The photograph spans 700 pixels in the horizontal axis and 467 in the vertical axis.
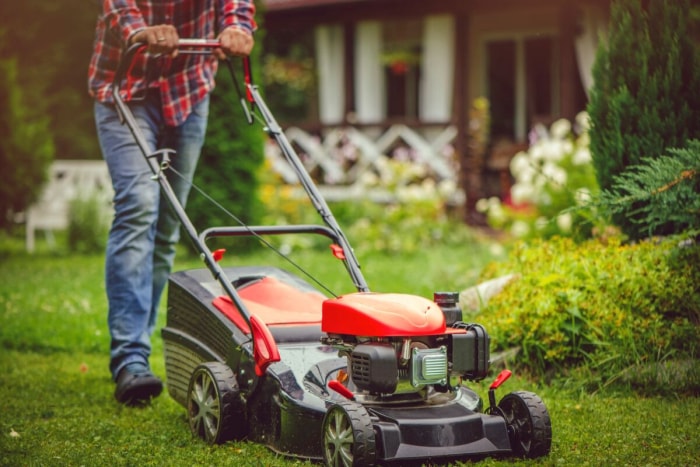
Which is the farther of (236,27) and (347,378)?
(236,27)

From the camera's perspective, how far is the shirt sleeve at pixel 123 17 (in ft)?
12.7

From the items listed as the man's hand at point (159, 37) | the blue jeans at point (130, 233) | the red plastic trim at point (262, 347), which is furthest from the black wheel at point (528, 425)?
the man's hand at point (159, 37)

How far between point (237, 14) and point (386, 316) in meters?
1.75

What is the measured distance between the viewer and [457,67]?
36.5 ft

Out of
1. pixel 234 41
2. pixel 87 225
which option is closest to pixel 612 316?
pixel 234 41

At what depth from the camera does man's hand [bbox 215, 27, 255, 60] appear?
12.3 ft

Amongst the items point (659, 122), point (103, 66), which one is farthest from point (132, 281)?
point (659, 122)

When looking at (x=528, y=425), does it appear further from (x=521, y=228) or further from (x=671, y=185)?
(x=521, y=228)

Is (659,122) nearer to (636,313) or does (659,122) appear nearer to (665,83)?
(665,83)

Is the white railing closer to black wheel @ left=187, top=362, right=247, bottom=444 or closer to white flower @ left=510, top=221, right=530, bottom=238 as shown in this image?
white flower @ left=510, top=221, right=530, bottom=238

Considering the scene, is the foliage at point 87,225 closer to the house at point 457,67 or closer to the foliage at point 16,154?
the foliage at point 16,154

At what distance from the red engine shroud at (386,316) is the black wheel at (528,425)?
35 centimetres

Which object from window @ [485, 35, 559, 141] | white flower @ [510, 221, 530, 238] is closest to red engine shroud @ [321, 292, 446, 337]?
white flower @ [510, 221, 530, 238]

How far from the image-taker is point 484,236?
9.89 metres
